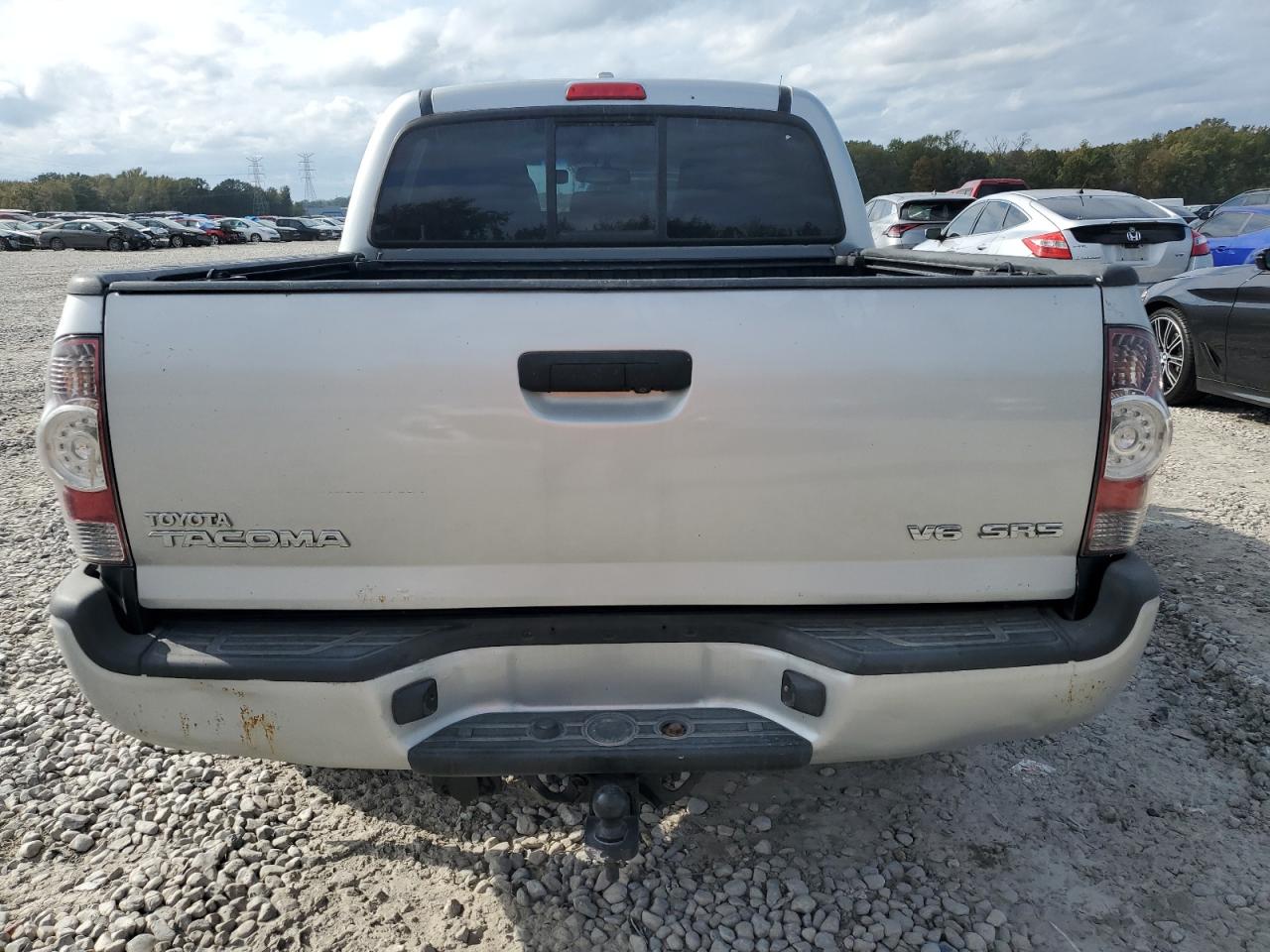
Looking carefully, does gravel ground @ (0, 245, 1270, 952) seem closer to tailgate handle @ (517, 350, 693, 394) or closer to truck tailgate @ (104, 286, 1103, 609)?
truck tailgate @ (104, 286, 1103, 609)

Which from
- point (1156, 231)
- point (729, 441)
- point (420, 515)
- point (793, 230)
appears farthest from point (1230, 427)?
point (420, 515)

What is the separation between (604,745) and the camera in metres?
2.00

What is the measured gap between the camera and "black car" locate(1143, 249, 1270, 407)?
6629 millimetres

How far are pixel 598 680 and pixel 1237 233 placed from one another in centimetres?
1455

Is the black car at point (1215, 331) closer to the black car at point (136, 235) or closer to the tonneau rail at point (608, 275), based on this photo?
the tonneau rail at point (608, 275)

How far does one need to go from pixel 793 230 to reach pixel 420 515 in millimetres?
2464

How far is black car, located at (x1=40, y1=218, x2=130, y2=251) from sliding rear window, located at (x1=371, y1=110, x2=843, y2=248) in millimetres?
44684

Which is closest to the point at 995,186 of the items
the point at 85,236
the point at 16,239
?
the point at 85,236

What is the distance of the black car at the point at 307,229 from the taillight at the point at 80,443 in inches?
2292

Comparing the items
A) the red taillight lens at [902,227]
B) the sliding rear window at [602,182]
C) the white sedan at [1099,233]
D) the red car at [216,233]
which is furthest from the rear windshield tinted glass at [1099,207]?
the red car at [216,233]

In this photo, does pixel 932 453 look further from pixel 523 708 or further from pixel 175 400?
pixel 175 400

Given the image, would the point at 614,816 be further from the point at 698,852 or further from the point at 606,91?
the point at 606,91

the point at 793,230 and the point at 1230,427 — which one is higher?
the point at 793,230

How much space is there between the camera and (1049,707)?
Answer: 2.04 metres
